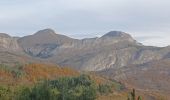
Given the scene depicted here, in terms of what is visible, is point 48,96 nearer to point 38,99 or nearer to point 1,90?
point 38,99

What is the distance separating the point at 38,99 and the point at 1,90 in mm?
17283

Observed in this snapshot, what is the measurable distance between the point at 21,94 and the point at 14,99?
3626 millimetres

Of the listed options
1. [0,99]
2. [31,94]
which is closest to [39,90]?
[31,94]

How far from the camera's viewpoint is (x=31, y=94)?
643ft

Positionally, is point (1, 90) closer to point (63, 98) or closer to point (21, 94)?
point (21, 94)

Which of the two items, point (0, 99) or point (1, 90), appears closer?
point (0, 99)

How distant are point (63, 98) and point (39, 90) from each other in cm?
1069

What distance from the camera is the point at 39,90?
653 ft

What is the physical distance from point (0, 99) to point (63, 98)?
2769cm

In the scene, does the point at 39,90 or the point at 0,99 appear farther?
the point at 39,90

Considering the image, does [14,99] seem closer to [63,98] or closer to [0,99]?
[0,99]

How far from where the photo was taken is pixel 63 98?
7849 inches

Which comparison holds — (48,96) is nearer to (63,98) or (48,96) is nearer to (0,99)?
(63,98)

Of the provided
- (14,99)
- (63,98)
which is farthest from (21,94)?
(63,98)
